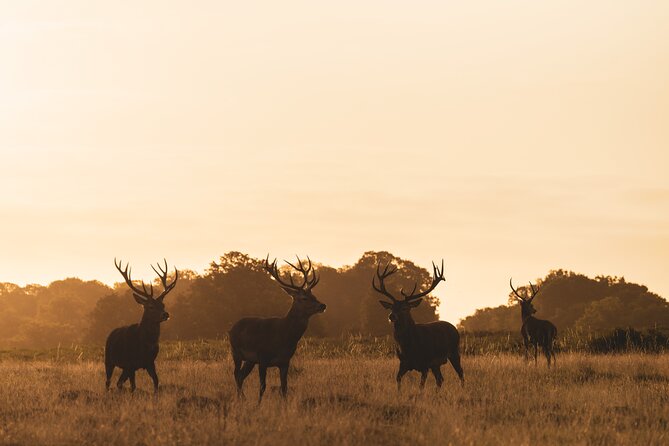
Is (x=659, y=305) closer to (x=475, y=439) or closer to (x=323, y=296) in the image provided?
(x=323, y=296)

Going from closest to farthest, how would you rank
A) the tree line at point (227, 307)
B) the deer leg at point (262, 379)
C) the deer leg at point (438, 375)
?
the deer leg at point (262, 379) < the deer leg at point (438, 375) < the tree line at point (227, 307)

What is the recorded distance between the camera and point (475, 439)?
12.0m

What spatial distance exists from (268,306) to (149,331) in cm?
3838

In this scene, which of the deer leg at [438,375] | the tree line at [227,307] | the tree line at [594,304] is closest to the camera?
the deer leg at [438,375]

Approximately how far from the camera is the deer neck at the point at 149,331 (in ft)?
56.0

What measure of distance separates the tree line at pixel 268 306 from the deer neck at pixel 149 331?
3025 centimetres

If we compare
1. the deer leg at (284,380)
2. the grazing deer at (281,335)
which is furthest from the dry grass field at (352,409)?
the grazing deer at (281,335)

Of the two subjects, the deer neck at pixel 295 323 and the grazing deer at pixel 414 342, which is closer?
the deer neck at pixel 295 323

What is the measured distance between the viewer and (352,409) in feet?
48.2

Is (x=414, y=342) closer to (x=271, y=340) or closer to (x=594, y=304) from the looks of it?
(x=271, y=340)

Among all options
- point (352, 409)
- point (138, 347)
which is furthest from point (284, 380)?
point (138, 347)

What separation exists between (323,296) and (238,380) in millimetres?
64048

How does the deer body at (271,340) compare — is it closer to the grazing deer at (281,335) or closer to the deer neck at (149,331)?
the grazing deer at (281,335)

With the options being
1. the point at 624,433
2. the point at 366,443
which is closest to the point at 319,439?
the point at 366,443
